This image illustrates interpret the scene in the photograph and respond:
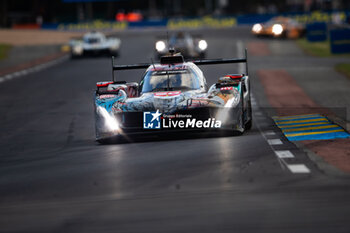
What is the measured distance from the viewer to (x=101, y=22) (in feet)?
276

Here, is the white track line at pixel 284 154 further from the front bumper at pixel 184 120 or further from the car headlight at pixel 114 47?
the car headlight at pixel 114 47

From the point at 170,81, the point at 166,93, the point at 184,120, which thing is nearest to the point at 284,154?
the point at 184,120

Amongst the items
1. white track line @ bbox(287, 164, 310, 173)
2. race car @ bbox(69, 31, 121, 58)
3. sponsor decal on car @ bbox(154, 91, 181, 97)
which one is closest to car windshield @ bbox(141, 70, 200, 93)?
sponsor decal on car @ bbox(154, 91, 181, 97)

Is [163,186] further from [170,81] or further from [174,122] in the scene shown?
[170,81]

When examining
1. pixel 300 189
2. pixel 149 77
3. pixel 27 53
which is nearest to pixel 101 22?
pixel 27 53

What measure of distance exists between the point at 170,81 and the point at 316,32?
4002 cm

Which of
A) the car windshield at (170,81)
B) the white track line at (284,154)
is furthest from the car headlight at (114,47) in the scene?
the white track line at (284,154)

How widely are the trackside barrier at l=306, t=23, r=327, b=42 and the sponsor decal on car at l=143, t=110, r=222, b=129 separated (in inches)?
1625

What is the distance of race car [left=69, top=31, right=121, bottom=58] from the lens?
143 ft

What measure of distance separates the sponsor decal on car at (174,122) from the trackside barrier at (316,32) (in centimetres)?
4127

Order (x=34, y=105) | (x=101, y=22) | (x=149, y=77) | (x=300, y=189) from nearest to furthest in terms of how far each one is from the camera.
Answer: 1. (x=300, y=189)
2. (x=149, y=77)
3. (x=34, y=105)
4. (x=101, y=22)

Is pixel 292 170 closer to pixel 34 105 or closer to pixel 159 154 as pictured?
pixel 159 154

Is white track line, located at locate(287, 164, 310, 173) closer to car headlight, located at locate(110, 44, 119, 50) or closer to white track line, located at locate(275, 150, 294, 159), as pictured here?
white track line, located at locate(275, 150, 294, 159)

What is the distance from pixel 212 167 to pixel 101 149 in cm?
280
